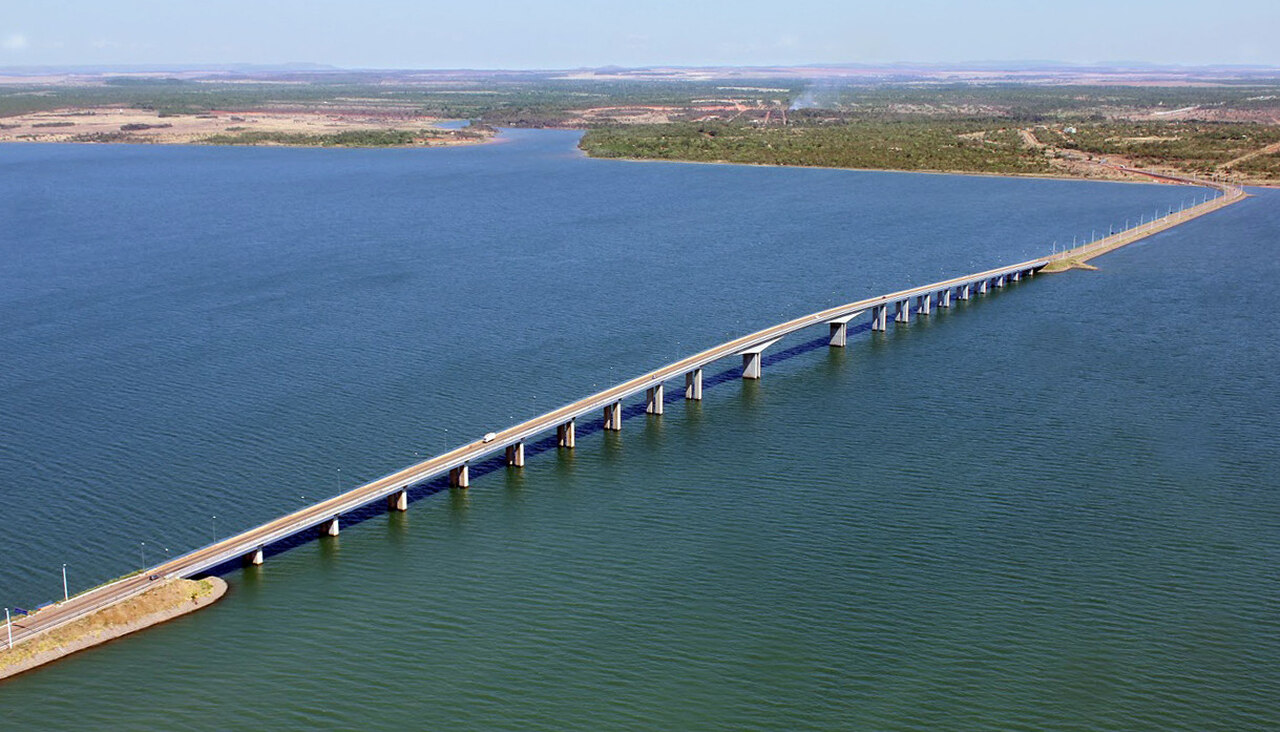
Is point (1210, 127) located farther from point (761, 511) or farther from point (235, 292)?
point (761, 511)

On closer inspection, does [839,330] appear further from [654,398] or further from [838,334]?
[654,398]

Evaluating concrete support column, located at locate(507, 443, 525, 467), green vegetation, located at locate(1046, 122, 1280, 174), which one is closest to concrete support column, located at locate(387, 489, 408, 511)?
concrete support column, located at locate(507, 443, 525, 467)

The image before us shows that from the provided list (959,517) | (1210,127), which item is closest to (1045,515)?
(959,517)

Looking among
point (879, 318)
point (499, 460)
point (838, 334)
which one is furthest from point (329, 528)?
point (879, 318)

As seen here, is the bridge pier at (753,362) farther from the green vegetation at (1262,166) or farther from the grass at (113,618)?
the green vegetation at (1262,166)

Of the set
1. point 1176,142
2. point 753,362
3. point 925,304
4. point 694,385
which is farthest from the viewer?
point 1176,142

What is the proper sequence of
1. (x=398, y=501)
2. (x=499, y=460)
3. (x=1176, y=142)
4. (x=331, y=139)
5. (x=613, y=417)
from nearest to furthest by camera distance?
(x=398, y=501) < (x=499, y=460) < (x=613, y=417) < (x=1176, y=142) < (x=331, y=139)

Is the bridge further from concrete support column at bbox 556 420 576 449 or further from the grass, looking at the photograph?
the grass
